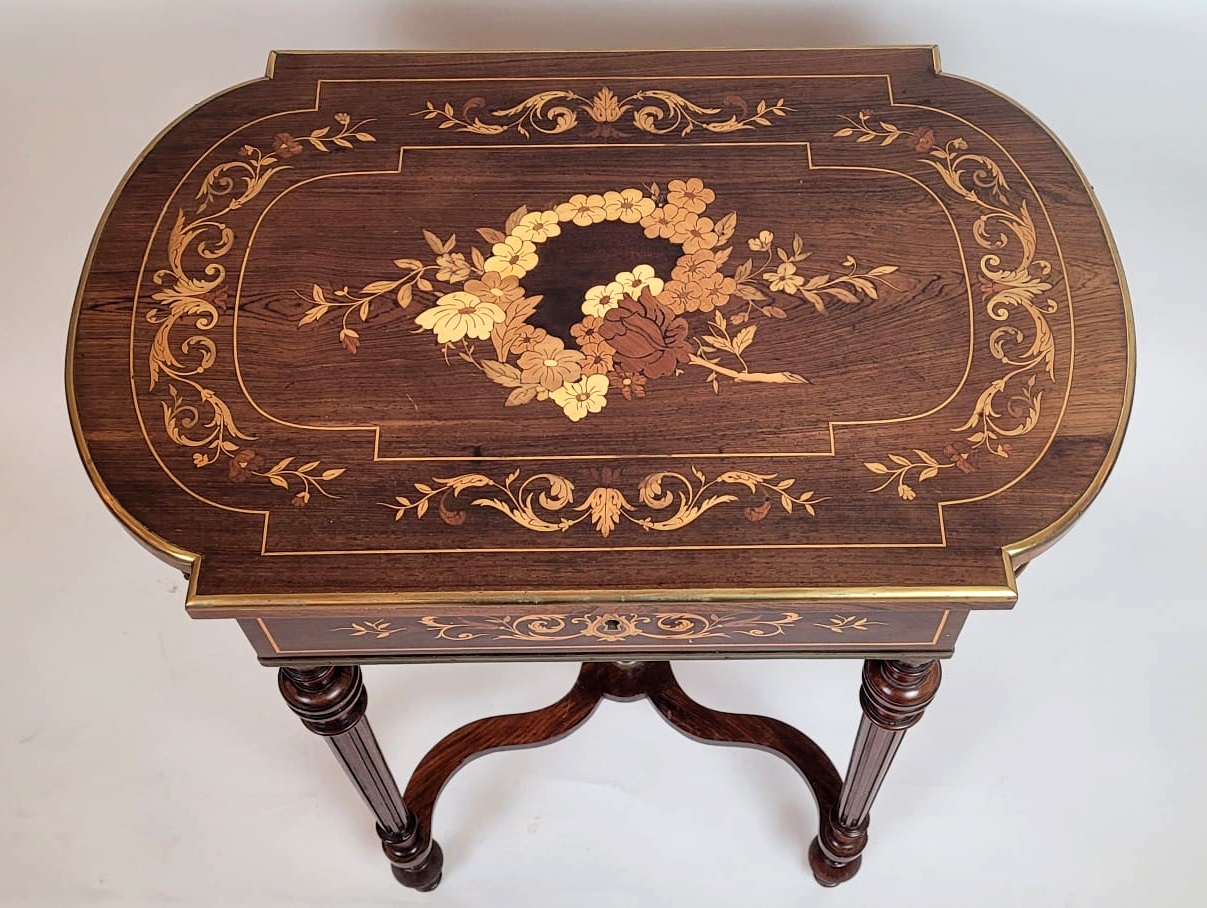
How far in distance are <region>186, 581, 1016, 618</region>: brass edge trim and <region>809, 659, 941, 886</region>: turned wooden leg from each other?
0.17m

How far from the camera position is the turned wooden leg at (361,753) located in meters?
1.11

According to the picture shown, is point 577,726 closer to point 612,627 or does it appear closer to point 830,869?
point 830,869

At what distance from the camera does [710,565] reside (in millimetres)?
948

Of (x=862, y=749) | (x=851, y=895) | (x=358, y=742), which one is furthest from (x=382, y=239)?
(x=851, y=895)

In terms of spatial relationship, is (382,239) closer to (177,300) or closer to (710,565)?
(177,300)

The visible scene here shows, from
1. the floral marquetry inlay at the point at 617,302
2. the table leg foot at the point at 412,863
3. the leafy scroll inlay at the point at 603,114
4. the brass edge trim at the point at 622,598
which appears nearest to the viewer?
the brass edge trim at the point at 622,598

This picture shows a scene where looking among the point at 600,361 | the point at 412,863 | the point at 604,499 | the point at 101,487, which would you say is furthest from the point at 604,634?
the point at 412,863

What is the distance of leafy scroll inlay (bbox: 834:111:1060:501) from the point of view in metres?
1.00

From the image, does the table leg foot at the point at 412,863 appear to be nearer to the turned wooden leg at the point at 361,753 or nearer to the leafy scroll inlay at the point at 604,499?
the turned wooden leg at the point at 361,753

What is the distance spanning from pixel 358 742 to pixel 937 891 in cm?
77

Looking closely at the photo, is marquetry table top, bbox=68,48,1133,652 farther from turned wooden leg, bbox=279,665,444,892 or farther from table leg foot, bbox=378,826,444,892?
table leg foot, bbox=378,826,444,892

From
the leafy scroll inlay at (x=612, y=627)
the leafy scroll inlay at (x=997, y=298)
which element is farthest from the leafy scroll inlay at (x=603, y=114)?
the leafy scroll inlay at (x=612, y=627)

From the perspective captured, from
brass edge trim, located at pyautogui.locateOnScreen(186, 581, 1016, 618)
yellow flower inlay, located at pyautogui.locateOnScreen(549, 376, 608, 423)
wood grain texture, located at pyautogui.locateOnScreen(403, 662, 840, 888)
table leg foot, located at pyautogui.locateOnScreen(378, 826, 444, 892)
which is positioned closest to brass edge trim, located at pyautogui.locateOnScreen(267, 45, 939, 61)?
yellow flower inlay, located at pyautogui.locateOnScreen(549, 376, 608, 423)

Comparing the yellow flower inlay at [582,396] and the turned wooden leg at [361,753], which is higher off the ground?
the yellow flower inlay at [582,396]
